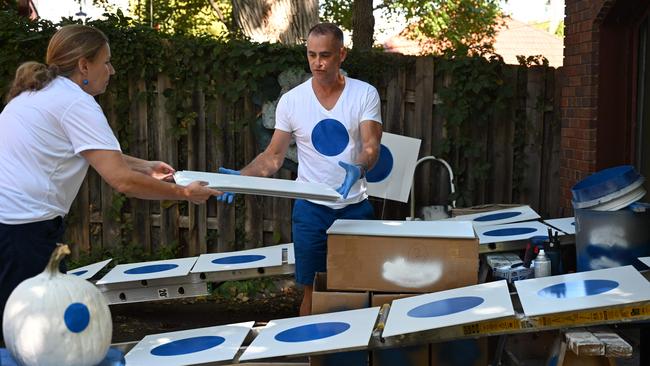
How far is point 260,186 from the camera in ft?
13.7

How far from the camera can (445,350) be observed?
13.7 ft

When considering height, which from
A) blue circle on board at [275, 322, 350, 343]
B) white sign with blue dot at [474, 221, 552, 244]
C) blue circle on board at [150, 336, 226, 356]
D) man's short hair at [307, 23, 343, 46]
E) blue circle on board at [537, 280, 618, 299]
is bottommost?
blue circle on board at [150, 336, 226, 356]

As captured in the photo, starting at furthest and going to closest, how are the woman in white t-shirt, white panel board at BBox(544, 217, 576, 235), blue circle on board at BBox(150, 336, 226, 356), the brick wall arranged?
1. the brick wall
2. white panel board at BBox(544, 217, 576, 235)
3. blue circle on board at BBox(150, 336, 226, 356)
4. the woman in white t-shirt

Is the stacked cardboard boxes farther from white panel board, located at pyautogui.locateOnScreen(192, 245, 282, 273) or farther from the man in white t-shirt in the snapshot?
white panel board, located at pyautogui.locateOnScreen(192, 245, 282, 273)

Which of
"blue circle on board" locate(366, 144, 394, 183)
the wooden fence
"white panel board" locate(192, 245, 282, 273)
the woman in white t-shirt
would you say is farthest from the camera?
the wooden fence

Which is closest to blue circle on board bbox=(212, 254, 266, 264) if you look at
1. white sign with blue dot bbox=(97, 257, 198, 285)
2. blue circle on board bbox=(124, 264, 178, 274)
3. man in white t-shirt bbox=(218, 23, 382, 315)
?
white sign with blue dot bbox=(97, 257, 198, 285)

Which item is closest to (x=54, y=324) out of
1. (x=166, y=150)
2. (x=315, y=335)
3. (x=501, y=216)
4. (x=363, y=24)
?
(x=315, y=335)

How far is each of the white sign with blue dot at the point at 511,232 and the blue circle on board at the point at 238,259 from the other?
1532mm

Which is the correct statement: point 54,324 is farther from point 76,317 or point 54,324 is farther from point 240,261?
point 240,261

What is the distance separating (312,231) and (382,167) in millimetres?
2574

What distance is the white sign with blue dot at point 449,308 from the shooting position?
364cm

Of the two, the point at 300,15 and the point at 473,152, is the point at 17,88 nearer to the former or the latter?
the point at 473,152

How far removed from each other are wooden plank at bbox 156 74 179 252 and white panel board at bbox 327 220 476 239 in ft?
11.7

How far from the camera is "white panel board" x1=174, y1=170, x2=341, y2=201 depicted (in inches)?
159
